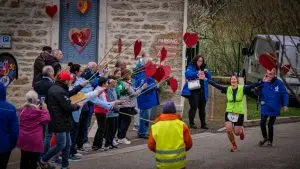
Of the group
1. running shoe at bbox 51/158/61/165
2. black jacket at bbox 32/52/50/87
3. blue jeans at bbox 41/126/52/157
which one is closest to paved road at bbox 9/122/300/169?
running shoe at bbox 51/158/61/165

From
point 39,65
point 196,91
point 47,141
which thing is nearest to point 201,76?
point 196,91

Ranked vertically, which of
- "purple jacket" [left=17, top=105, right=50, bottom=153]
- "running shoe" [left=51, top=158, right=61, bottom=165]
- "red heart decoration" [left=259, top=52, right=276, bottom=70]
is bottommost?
"running shoe" [left=51, top=158, right=61, bottom=165]

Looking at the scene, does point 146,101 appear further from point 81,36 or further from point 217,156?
point 81,36

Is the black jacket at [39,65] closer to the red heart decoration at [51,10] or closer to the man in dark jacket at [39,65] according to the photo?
the man in dark jacket at [39,65]

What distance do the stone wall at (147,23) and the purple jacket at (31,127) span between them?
813cm

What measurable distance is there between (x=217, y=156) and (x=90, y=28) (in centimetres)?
670

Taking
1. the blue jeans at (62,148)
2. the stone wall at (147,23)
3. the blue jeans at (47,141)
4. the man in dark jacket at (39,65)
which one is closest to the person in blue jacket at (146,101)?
the man in dark jacket at (39,65)

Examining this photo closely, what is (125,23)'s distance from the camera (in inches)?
670

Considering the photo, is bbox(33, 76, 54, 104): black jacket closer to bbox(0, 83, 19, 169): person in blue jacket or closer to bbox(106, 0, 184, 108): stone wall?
bbox(0, 83, 19, 169): person in blue jacket

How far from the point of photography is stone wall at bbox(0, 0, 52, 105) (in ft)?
55.5

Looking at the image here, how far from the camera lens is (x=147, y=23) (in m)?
17.0

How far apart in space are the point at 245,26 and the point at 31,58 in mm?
12424

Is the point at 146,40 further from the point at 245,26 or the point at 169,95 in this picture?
the point at 245,26

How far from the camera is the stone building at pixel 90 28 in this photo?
16922mm
